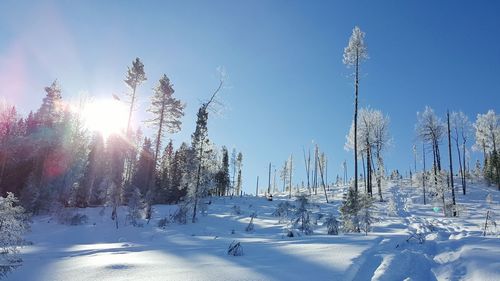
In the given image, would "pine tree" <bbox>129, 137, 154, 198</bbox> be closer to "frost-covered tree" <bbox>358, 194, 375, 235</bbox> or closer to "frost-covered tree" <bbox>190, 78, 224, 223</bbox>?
"frost-covered tree" <bbox>190, 78, 224, 223</bbox>

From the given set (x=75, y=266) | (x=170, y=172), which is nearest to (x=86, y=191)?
(x=170, y=172)

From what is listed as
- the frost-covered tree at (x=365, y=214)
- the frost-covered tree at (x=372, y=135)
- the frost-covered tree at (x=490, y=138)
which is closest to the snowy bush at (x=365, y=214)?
the frost-covered tree at (x=365, y=214)

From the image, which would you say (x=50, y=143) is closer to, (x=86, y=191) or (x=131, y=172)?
(x=86, y=191)

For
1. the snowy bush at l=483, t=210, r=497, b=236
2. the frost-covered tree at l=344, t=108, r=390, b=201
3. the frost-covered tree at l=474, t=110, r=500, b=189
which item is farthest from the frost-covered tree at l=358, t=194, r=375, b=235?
the frost-covered tree at l=474, t=110, r=500, b=189

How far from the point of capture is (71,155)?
34.8m

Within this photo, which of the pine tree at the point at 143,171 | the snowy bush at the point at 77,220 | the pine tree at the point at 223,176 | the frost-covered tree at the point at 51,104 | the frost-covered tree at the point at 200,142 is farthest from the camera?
the pine tree at the point at 223,176

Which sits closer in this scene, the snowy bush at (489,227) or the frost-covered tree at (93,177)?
the snowy bush at (489,227)

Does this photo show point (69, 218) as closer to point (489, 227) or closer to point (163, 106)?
point (163, 106)

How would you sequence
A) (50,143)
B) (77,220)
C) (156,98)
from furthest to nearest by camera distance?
(50,143)
(156,98)
(77,220)

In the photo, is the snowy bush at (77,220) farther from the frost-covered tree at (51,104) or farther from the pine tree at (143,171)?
the pine tree at (143,171)

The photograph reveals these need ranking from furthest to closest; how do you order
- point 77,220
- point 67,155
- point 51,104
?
point 51,104 < point 67,155 < point 77,220

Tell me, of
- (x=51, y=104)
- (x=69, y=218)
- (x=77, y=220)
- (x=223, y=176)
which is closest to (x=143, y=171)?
(x=51, y=104)

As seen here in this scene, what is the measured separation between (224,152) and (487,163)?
46.9 m

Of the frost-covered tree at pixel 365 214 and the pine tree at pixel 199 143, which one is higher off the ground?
the pine tree at pixel 199 143
